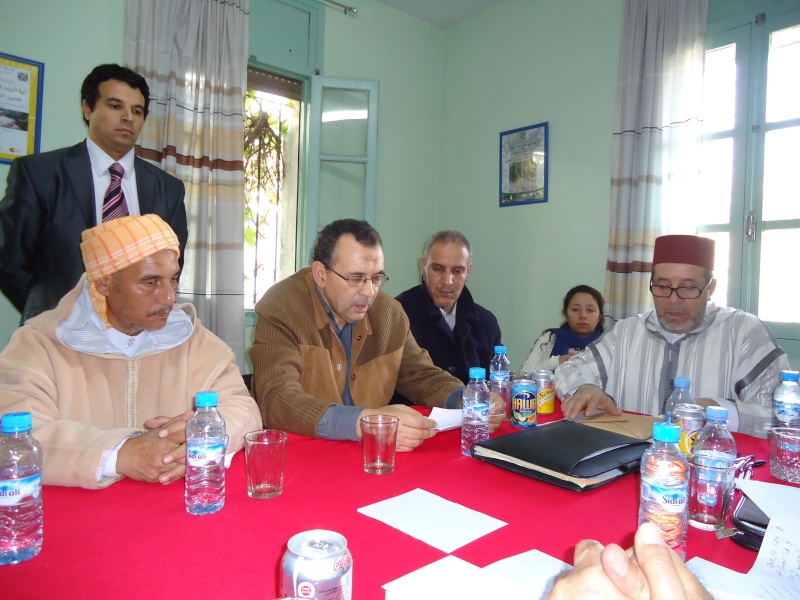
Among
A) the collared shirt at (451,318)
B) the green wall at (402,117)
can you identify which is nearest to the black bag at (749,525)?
the collared shirt at (451,318)

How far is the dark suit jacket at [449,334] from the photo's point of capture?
3.12 m

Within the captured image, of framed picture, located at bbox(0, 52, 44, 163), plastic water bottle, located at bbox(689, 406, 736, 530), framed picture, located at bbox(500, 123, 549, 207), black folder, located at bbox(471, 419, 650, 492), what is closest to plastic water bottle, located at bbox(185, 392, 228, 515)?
black folder, located at bbox(471, 419, 650, 492)

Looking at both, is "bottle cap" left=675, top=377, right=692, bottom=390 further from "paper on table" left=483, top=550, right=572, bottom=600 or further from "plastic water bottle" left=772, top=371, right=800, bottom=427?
"paper on table" left=483, top=550, right=572, bottom=600

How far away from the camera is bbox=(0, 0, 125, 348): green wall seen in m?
3.22

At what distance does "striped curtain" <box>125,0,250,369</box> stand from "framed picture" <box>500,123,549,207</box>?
2.25 m

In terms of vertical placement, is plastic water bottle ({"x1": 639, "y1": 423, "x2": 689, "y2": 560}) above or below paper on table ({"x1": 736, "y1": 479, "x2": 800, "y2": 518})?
above

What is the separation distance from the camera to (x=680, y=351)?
2365mm

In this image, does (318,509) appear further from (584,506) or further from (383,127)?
(383,127)

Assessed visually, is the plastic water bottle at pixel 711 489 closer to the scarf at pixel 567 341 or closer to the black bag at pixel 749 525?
the black bag at pixel 749 525

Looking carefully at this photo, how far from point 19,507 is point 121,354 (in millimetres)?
683

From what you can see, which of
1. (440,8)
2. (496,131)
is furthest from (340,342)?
(440,8)

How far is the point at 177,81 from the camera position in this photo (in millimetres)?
3664

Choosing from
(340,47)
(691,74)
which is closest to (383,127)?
(340,47)

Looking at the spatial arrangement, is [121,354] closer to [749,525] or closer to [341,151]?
[749,525]
